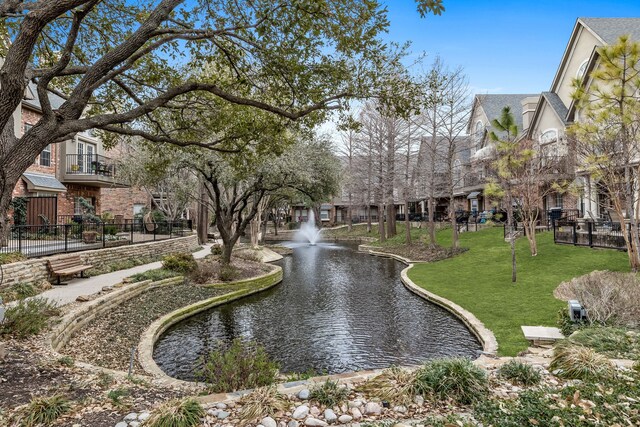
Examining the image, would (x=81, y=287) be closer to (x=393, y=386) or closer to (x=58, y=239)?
(x=58, y=239)

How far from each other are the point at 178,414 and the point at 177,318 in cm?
783

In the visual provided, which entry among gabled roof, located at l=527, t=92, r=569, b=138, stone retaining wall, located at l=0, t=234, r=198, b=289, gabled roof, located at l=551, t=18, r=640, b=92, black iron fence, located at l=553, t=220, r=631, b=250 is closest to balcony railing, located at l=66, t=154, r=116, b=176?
stone retaining wall, located at l=0, t=234, r=198, b=289

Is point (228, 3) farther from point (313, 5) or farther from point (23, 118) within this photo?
point (23, 118)

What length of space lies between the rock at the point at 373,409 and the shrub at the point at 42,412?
115 inches

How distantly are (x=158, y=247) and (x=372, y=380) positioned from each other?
57.0 feet

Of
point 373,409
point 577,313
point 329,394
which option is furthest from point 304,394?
point 577,313

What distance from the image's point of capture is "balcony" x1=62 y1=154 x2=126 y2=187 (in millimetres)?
22594

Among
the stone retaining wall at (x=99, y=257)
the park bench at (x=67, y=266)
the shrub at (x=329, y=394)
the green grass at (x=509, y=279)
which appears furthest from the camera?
the park bench at (x=67, y=266)

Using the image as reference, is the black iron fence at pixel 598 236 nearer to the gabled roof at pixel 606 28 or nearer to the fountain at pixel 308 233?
the gabled roof at pixel 606 28

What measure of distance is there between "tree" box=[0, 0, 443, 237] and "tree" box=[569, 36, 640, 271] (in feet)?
22.6

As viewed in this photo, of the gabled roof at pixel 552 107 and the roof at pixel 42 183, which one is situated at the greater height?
the gabled roof at pixel 552 107

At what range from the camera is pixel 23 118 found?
1881 centimetres

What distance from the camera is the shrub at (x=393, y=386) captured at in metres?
3.85

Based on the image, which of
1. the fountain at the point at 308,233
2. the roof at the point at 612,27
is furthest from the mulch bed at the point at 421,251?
the roof at the point at 612,27
